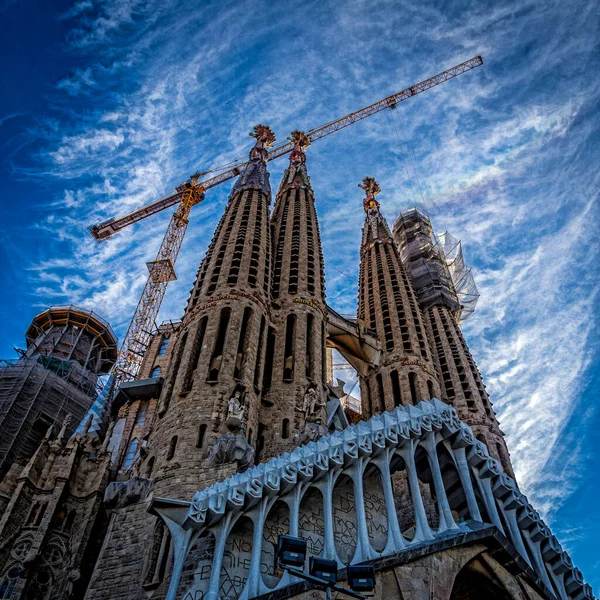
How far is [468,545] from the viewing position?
1991 cm

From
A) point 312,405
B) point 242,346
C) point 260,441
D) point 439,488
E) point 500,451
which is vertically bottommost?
point 439,488

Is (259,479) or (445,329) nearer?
(259,479)

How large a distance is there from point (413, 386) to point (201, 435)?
2152cm

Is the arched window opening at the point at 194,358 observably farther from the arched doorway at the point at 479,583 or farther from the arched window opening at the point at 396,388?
the arched window opening at the point at 396,388

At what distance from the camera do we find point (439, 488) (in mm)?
21328

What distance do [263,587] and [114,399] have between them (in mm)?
22766

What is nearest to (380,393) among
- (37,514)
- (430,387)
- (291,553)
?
(430,387)

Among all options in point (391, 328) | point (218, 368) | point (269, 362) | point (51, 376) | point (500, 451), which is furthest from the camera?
point (391, 328)

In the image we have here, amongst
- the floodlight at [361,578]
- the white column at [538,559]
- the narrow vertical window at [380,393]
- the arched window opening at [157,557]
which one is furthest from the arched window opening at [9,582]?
the narrow vertical window at [380,393]

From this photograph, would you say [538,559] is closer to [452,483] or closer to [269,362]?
[452,483]

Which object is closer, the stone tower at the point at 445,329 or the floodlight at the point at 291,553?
the floodlight at the point at 291,553

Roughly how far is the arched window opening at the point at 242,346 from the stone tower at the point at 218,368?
0.15 feet

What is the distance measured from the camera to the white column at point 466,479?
21391 mm

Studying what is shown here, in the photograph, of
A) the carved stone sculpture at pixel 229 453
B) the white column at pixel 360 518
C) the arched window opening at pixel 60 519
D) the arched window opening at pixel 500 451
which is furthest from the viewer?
the arched window opening at pixel 500 451
